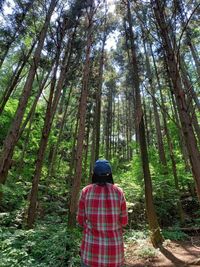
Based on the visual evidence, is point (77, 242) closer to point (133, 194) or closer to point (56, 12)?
point (133, 194)

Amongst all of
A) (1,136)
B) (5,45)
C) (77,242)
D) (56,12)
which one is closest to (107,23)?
(5,45)

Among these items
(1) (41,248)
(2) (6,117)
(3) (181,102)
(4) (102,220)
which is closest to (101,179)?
(4) (102,220)

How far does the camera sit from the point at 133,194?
33.3 ft

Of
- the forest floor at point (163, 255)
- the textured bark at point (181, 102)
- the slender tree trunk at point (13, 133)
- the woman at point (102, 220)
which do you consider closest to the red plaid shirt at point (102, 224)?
the woman at point (102, 220)

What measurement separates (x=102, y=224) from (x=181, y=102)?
1.39 m

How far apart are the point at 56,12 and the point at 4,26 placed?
460 centimetres

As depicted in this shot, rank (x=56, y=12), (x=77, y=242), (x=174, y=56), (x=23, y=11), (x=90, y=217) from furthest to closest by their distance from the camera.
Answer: (x=23, y=11)
(x=56, y=12)
(x=77, y=242)
(x=174, y=56)
(x=90, y=217)

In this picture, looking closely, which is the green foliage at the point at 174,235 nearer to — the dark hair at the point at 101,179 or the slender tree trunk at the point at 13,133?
the slender tree trunk at the point at 13,133

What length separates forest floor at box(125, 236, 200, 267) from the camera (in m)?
5.50

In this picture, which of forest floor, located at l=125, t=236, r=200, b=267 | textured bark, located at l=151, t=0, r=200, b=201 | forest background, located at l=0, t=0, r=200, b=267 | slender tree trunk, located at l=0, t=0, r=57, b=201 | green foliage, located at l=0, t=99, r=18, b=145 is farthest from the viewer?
green foliage, located at l=0, t=99, r=18, b=145

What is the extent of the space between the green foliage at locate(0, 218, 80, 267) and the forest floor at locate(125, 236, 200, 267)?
4.38 feet

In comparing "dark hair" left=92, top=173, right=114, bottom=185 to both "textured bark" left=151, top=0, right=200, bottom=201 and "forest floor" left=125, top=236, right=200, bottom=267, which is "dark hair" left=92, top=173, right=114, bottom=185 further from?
"forest floor" left=125, top=236, right=200, bottom=267

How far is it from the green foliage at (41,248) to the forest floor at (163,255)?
1.34 metres

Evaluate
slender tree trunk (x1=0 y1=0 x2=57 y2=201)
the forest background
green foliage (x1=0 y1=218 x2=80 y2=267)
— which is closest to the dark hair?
→ the forest background
